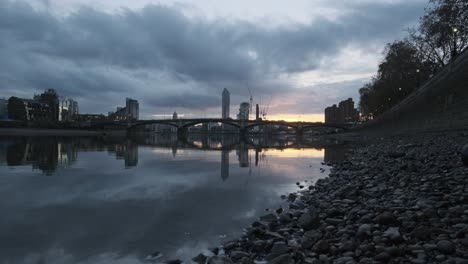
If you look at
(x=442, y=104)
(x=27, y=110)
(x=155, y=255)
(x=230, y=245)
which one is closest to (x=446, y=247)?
(x=230, y=245)

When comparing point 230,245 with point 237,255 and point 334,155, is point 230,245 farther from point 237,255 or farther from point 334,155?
point 334,155

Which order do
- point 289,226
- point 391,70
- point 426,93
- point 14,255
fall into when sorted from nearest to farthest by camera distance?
point 14,255 < point 289,226 < point 426,93 < point 391,70

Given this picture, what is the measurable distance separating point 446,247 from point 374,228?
158cm

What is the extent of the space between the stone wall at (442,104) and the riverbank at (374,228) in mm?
18319

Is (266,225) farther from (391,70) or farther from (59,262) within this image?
(391,70)

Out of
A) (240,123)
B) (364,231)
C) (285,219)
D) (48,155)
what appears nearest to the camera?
(364,231)

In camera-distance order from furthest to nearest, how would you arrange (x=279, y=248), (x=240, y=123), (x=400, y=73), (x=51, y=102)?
(x=51, y=102)
(x=240, y=123)
(x=400, y=73)
(x=279, y=248)

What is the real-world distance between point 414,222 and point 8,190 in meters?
14.0

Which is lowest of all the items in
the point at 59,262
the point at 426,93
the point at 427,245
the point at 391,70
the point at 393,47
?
the point at 59,262

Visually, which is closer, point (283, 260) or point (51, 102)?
point (283, 260)

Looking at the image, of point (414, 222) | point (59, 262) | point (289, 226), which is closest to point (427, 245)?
point (414, 222)

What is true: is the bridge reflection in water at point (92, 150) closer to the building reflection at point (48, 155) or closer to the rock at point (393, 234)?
the building reflection at point (48, 155)

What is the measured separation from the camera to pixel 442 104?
95.8 ft

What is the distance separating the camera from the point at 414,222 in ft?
20.0
